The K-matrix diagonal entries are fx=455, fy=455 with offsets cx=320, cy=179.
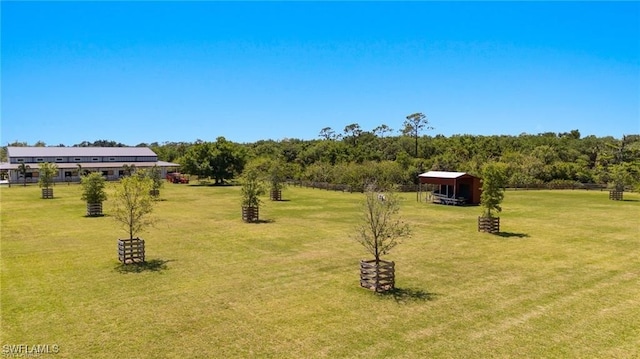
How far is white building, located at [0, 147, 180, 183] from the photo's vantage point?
266 ft

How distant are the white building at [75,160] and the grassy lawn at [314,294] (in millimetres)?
56450

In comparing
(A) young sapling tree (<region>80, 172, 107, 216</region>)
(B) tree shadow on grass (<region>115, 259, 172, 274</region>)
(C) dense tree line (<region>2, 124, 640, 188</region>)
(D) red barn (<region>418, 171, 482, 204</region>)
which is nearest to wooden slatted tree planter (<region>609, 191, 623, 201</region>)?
(C) dense tree line (<region>2, 124, 640, 188</region>)

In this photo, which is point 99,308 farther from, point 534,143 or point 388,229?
point 534,143

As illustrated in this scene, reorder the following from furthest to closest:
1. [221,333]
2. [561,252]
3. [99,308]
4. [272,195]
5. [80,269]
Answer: [272,195], [561,252], [80,269], [99,308], [221,333]

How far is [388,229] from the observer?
18578 mm

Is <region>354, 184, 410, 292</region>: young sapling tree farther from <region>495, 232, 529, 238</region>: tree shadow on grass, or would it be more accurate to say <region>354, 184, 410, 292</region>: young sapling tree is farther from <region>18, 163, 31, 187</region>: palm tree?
<region>18, 163, 31, 187</region>: palm tree

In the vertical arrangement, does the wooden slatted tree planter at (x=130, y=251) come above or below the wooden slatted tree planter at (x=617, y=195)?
below

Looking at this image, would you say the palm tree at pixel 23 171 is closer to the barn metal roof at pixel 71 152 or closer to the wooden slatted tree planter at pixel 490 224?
the barn metal roof at pixel 71 152

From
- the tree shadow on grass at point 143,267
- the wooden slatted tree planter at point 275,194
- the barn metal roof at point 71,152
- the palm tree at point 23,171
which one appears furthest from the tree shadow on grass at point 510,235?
the barn metal roof at point 71,152

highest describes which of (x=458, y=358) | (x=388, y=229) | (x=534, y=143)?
(x=534, y=143)

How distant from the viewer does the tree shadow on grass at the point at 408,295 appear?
16.6m

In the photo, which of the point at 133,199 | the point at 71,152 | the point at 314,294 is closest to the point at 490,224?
the point at 314,294

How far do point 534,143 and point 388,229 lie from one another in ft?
330

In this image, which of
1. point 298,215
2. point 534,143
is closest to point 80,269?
point 298,215
